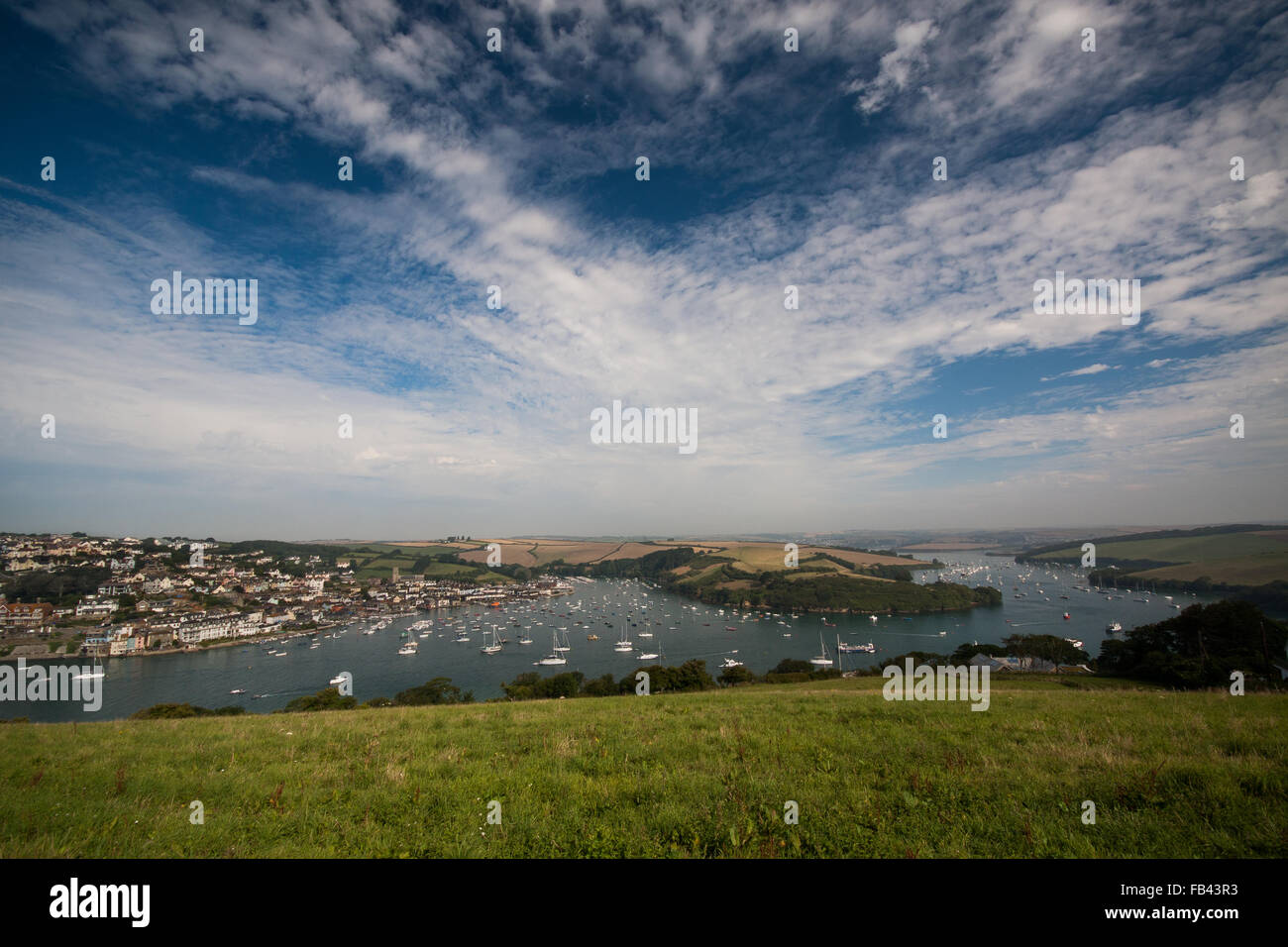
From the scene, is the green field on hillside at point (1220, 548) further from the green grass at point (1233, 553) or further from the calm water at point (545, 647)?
the calm water at point (545, 647)

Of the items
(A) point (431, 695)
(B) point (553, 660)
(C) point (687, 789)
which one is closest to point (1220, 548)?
(B) point (553, 660)

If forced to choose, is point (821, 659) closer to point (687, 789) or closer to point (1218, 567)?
point (687, 789)

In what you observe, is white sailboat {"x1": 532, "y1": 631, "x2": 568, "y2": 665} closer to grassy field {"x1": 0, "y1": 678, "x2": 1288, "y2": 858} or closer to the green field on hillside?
grassy field {"x1": 0, "y1": 678, "x2": 1288, "y2": 858}

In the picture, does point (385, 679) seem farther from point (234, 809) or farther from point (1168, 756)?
point (1168, 756)

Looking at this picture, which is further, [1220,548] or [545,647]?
[1220,548]

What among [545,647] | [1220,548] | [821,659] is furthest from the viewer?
[1220,548]

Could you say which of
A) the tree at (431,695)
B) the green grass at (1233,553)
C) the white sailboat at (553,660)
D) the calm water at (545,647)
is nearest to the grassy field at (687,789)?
the tree at (431,695)

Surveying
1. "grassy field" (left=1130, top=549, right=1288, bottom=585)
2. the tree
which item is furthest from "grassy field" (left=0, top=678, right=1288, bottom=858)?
"grassy field" (left=1130, top=549, right=1288, bottom=585)
